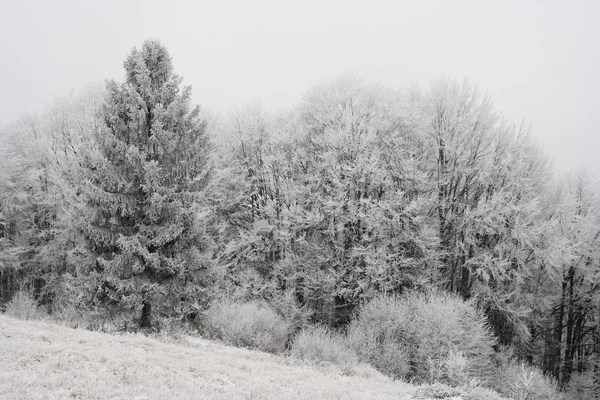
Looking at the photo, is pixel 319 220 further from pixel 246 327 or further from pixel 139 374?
pixel 139 374

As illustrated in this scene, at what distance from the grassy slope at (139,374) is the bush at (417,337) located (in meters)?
5.00

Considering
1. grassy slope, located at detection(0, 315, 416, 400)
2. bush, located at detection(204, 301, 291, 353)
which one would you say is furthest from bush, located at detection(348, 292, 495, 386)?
grassy slope, located at detection(0, 315, 416, 400)

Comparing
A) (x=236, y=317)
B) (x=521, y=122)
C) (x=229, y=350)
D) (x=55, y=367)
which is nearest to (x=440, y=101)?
(x=521, y=122)

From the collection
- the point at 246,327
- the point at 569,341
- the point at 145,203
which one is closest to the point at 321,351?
the point at 246,327

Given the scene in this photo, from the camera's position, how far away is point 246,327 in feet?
54.9

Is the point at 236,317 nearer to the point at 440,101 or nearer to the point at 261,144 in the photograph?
the point at 261,144

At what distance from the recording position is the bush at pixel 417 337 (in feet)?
56.0

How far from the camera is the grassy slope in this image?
6.51 metres

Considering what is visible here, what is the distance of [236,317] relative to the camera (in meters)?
17.3

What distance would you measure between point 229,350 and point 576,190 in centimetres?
2477

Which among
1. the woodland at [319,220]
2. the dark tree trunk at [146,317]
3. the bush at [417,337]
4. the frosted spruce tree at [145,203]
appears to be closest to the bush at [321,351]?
the woodland at [319,220]

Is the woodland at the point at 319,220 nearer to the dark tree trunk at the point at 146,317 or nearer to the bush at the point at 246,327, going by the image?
the dark tree trunk at the point at 146,317

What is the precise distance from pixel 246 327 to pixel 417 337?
7.15 metres

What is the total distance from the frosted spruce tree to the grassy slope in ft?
10.4
